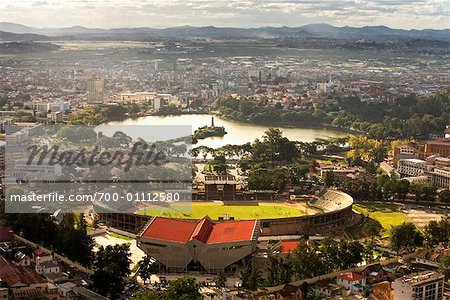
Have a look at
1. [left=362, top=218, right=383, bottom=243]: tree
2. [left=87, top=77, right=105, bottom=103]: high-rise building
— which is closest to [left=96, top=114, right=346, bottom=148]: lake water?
[left=87, top=77, right=105, bottom=103]: high-rise building

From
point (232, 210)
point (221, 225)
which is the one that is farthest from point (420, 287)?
point (232, 210)

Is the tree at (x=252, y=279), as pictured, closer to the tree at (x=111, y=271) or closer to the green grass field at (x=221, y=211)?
the tree at (x=111, y=271)

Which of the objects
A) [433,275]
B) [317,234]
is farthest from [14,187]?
[433,275]

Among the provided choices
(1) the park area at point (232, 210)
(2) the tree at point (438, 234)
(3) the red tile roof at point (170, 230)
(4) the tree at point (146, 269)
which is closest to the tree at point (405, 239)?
(2) the tree at point (438, 234)

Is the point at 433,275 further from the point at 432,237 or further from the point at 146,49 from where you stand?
the point at 146,49

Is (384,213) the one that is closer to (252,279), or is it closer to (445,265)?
(445,265)

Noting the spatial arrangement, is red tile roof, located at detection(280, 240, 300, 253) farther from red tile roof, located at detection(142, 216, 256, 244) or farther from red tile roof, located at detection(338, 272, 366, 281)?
red tile roof, located at detection(338, 272, 366, 281)
